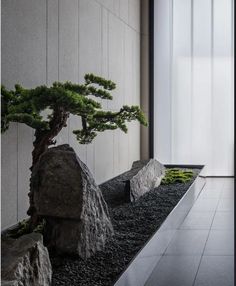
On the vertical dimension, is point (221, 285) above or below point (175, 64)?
below

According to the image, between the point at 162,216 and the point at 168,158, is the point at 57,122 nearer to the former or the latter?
the point at 162,216

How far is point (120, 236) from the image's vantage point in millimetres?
3107

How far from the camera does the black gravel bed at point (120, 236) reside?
2297 millimetres

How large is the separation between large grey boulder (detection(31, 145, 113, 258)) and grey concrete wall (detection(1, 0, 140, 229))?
1.88 ft

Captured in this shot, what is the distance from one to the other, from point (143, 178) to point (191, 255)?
1.69 meters

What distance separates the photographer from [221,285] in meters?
2.74

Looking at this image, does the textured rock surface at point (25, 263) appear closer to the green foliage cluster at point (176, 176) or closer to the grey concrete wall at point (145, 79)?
the green foliage cluster at point (176, 176)

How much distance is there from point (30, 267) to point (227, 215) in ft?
10.8

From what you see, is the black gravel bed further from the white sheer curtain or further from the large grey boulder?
the white sheer curtain

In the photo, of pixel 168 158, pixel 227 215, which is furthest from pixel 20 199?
pixel 168 158

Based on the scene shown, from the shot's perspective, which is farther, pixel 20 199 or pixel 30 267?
pixel 20 199

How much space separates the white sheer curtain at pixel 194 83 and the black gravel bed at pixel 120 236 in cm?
268

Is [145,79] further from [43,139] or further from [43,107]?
[43,107]

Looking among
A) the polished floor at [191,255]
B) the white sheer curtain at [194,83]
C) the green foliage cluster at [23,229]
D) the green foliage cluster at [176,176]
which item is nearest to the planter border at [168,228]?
the polished floor at [191,255]
